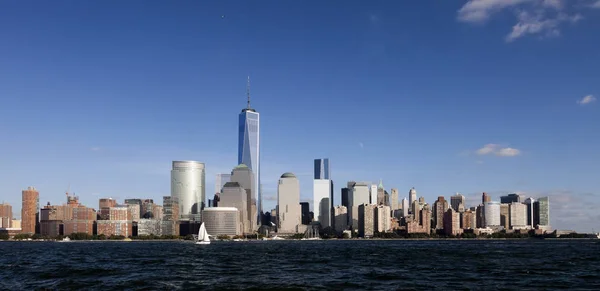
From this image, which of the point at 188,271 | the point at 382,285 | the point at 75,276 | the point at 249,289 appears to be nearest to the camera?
the point at 249,289

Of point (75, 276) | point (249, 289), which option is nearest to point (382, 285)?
point (249, 289)

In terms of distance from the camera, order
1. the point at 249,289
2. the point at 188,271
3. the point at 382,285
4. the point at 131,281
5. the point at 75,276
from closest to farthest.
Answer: the point at 249,289 < the point at 382,285 < the point at 131,281 < the point at 75,276 < the point at 188,271

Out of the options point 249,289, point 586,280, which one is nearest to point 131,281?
point 249,289

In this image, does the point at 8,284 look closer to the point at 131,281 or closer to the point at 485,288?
the point at 131,281

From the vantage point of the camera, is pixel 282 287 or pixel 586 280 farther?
pixel 586 280

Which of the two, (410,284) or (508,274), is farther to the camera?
(508,274)

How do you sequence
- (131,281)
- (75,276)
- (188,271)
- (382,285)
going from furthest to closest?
(188,271) < (75,276) < (131,281) < (382,285)

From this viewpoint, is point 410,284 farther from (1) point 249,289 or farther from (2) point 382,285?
(1) point 249,289

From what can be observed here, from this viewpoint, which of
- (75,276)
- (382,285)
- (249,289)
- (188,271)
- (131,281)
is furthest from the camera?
(188,271)
